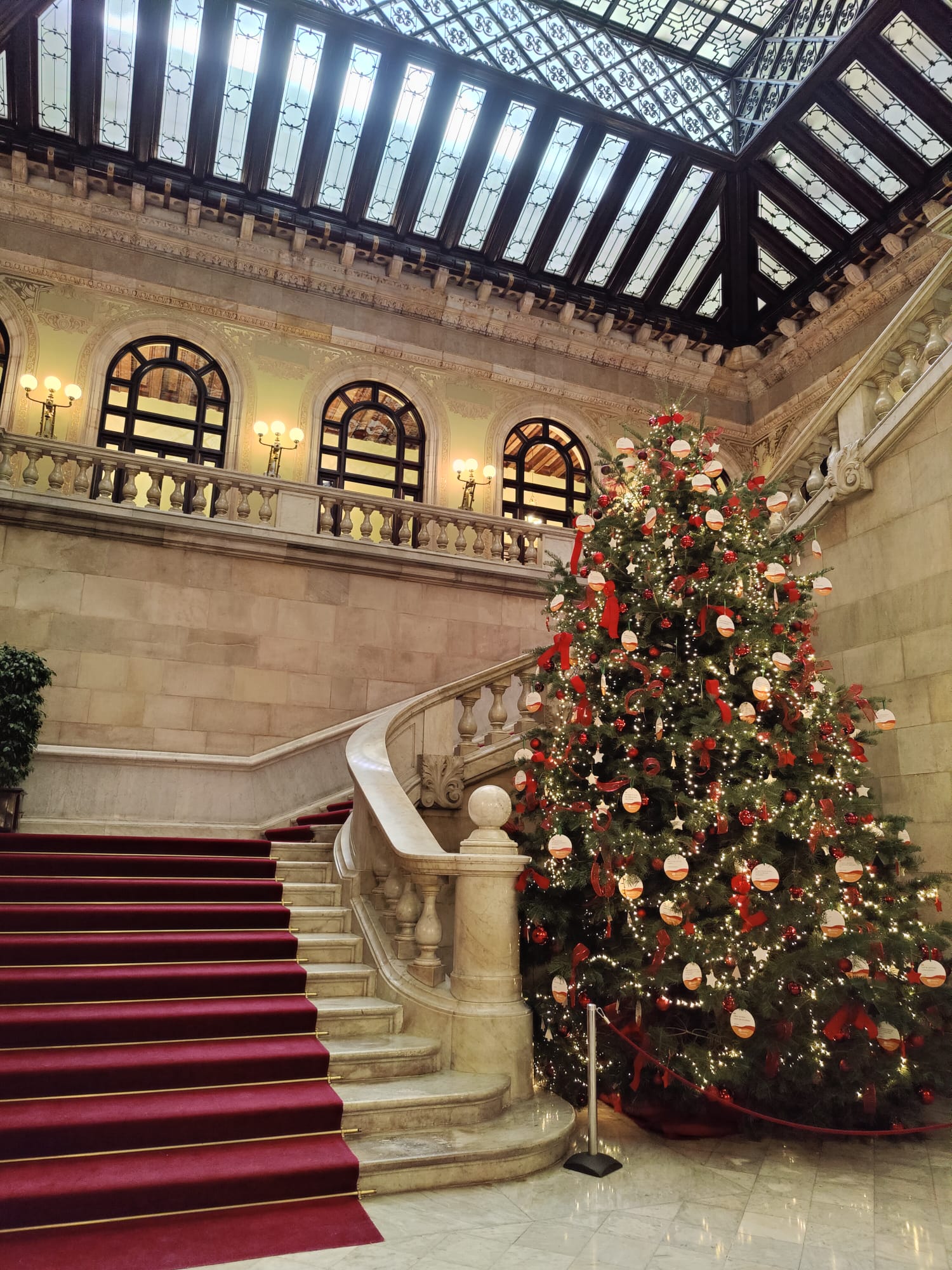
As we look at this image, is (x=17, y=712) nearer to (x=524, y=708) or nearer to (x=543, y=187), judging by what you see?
(x=524, y=708)

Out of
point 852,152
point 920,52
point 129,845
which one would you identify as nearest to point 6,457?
point 129,845

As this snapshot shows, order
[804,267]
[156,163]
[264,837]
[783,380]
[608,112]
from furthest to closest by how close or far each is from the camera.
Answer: [783,380] < [804,267] < [608,112] < [156,163] < [264,837]

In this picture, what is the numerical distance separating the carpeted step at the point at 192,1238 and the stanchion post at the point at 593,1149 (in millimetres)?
1089

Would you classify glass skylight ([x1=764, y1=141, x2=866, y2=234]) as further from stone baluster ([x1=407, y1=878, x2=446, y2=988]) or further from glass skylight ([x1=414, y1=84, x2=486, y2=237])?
stone baluster ([x1=407, y1=878, x2=446, y2=988])

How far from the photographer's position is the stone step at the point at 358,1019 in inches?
175

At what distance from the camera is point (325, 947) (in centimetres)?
520

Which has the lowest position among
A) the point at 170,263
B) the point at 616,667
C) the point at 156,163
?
the point at 616,667

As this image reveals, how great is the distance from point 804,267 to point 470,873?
1457cm

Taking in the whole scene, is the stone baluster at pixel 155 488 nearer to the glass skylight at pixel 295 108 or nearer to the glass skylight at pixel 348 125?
the glass skylight at pixel 295 108

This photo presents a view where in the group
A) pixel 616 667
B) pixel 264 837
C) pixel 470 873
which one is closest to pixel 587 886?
pixel 470 873

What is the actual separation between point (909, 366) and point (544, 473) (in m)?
8.73

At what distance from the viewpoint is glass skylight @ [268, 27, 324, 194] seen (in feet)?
40.7

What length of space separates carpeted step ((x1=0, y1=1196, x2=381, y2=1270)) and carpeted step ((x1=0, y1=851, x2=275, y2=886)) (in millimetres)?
2714

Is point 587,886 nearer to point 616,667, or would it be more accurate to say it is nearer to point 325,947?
point 616,667
